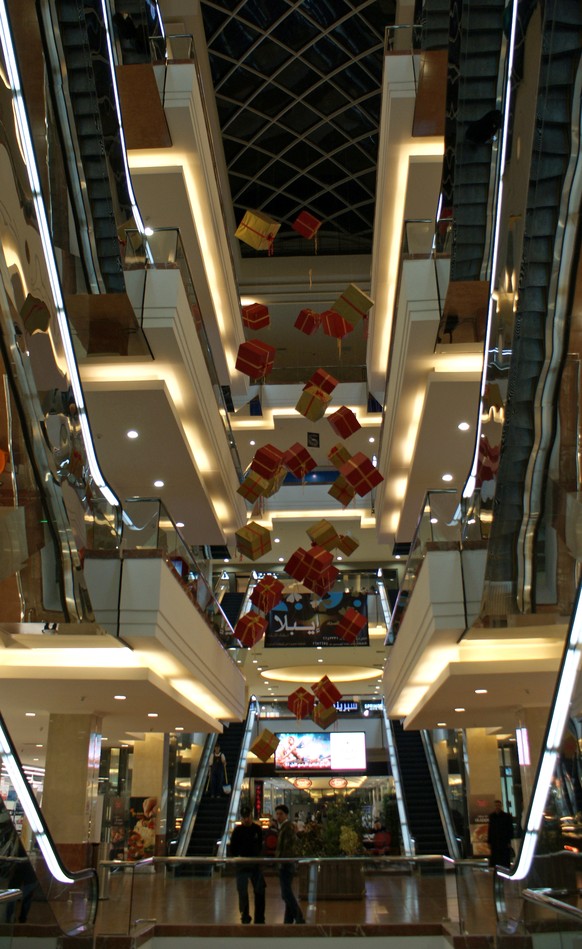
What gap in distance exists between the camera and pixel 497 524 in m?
7.72

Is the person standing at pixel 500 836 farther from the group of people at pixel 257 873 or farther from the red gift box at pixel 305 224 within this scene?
the red gift box at pixel 305 224

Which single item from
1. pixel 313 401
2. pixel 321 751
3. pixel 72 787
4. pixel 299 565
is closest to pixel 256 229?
pixel 313 401

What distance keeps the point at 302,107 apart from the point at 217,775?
18414 millimetres

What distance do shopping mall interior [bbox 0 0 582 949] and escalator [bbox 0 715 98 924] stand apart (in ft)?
0.11

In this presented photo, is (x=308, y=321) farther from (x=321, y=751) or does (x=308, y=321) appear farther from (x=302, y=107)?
(x=321, y=751)

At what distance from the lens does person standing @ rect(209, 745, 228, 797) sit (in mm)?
22609

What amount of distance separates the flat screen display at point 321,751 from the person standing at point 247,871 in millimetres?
Result: 20525

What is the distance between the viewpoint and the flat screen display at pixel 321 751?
104 ft

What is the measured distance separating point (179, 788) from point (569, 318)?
57.6ft

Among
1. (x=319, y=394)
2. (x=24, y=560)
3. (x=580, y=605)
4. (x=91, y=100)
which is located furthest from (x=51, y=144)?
(x=580, y=605)

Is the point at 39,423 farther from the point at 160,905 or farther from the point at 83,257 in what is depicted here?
the point at 160,905

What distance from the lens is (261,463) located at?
1196 centimetres

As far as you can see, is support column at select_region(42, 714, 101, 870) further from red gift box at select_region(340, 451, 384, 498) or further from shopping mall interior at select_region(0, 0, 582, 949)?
red gift box at select_region(340, 451, 384, 498)

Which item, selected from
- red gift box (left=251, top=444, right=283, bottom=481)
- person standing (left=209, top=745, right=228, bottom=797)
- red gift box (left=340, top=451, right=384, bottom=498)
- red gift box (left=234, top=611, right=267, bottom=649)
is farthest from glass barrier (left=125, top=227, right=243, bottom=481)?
person standing (left=209, top=745, right=228, bottom=797)
